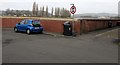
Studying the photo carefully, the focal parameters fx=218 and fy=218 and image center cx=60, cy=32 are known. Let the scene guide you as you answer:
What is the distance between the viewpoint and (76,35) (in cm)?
1894

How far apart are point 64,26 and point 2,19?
31.6ft

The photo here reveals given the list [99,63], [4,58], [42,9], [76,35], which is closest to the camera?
[99,63]

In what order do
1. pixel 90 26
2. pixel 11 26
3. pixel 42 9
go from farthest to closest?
pixel 42 9 < pixel 11 26 < pixel 90 26

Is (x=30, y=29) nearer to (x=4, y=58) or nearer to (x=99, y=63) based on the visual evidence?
(x=4, y=58)

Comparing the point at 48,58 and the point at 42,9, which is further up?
the point at 42,9

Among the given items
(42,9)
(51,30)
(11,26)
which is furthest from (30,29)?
(42,9)

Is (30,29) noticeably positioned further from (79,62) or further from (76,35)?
(79,62)

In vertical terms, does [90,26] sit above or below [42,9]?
below

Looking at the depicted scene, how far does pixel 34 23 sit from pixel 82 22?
4.48 metres

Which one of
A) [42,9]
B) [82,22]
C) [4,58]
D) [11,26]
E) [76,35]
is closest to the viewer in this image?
[4,58]

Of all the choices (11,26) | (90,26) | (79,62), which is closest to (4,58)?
(79,62)

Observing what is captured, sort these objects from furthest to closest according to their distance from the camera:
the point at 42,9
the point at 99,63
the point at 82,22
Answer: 1. the point at 42,9
2. the point at 82,22
3. the point at 99,63

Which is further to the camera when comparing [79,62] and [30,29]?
[30,29]

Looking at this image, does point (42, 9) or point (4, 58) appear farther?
point (42, 9)
